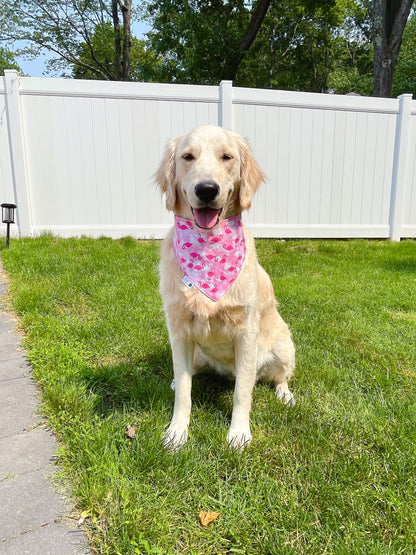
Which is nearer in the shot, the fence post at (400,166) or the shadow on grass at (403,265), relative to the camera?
the shadow on grass at (403,265)

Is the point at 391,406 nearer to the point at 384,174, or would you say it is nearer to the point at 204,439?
the point at 204,439

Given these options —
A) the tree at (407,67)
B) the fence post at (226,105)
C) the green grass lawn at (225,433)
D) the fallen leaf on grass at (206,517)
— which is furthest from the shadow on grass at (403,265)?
the tree at (407,67)

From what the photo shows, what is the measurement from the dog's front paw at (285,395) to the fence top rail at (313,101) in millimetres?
5328

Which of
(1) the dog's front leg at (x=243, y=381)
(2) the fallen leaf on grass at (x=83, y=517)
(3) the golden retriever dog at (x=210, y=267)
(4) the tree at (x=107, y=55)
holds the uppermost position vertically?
(4) the tree at (x=107, y=55)

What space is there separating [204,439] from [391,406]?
106 cm

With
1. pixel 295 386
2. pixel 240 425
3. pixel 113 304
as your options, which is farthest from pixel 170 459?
pixel 113 304

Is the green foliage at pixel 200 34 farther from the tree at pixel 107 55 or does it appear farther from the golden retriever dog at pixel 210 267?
the golden retriever dog at pixel 210 267

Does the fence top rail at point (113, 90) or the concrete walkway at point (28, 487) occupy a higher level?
the fence top rail at point (113, 90)

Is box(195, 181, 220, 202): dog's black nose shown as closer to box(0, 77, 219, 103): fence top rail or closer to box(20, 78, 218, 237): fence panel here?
box(20, 78, 218, 237): fence panel

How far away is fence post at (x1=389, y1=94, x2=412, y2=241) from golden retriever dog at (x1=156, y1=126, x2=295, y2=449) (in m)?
6.13

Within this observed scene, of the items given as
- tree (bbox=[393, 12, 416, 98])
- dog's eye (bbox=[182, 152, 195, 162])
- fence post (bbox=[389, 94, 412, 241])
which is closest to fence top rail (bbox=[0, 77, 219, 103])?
fence post (bbox=[389, 94, 412, 241])

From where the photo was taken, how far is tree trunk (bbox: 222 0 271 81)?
1298 centimetres

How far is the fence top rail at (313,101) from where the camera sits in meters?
6.40

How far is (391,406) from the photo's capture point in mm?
2135
